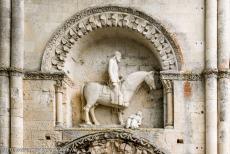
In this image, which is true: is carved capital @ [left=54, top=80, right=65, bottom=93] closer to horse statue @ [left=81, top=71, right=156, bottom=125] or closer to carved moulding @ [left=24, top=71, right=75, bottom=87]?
carved moulding @ [left=24, top=71, right=75, bottom=87]

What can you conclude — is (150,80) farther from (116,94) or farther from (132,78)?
(116,94)

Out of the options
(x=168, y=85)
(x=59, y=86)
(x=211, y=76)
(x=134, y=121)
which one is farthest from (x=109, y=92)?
(x=211, y=76)

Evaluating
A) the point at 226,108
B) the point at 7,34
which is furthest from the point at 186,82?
the point at 7,34

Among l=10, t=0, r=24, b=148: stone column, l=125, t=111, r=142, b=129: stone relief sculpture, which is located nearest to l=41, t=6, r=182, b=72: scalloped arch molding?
l=10, t=0, r=24, b=148: stone column

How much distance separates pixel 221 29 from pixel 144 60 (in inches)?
63.8

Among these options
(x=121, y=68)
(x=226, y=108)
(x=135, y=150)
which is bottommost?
(x=135, y=150)

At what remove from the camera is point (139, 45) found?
12758 mm

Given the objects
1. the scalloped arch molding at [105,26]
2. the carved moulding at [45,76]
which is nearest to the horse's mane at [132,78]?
the scalloped arch molding at [105,26]

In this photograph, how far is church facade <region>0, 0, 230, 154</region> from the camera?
471 inches

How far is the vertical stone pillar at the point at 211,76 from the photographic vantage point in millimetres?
11930

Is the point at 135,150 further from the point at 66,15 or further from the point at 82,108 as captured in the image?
the point at 66,15

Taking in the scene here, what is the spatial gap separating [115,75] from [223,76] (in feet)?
6.68

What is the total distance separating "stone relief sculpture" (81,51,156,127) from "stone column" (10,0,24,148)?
1.27m

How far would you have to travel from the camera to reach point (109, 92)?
489 inches
